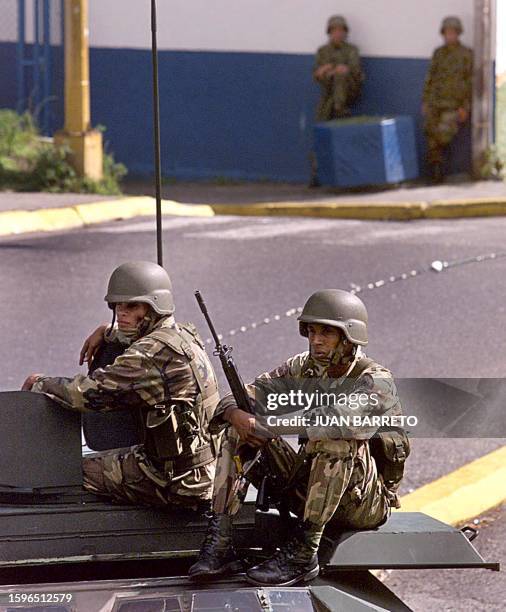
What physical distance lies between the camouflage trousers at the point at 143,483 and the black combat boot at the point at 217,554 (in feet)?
0.71

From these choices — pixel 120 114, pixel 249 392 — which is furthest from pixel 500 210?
pixel 249 392

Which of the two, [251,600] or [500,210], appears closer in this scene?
[251,600]

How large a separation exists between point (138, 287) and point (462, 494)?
2.65 meters

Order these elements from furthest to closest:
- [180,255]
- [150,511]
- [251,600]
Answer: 1. [180,255]
2. [150,511]
3. [251,600]

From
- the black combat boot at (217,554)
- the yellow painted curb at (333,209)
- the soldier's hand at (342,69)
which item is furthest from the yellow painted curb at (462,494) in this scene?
the soldier's hand at (342,69)

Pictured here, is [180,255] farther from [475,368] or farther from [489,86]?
[489,86]

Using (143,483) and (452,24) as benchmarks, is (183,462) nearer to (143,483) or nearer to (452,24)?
(143,483)

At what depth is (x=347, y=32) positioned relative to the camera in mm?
17250

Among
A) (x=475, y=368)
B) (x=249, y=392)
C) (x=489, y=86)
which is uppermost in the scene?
(x=489, y=86)

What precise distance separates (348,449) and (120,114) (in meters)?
14.1

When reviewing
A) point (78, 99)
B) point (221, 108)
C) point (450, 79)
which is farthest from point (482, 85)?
point (78, 99)

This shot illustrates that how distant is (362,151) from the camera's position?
651 inches

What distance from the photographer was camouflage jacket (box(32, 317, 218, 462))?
523 centimetres

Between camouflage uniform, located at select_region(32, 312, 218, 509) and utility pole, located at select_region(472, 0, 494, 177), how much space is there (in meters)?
11.5
